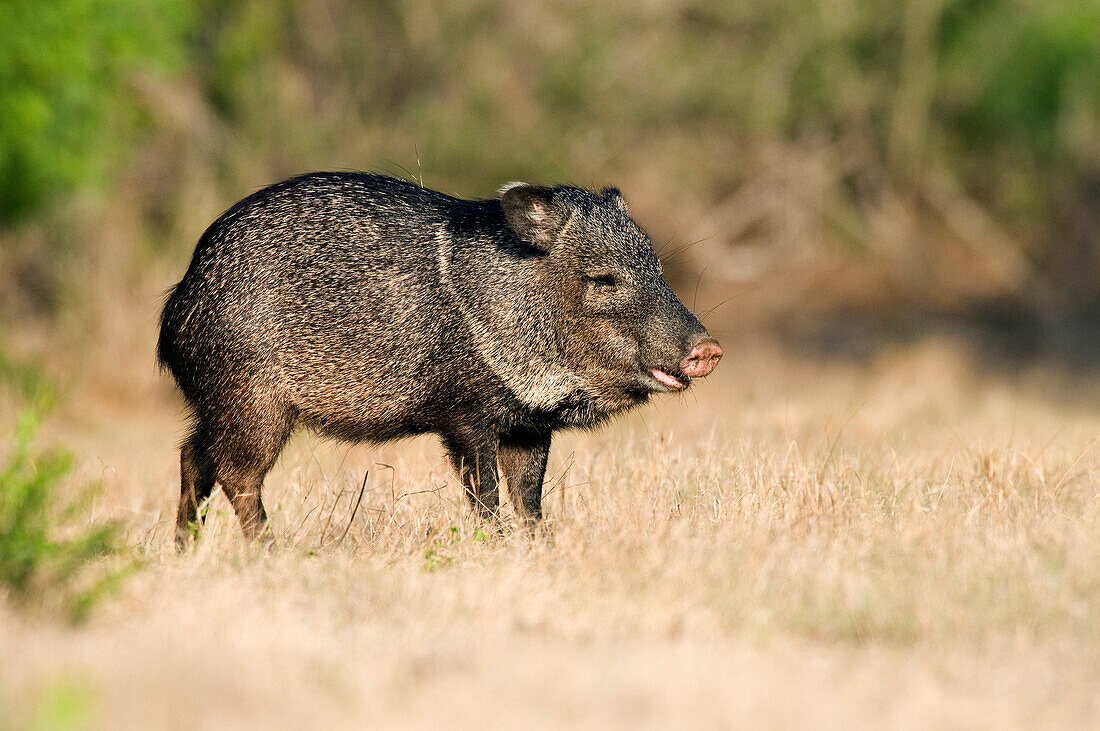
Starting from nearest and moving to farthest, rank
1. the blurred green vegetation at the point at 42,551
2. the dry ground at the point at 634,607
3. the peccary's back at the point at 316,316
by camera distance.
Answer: the dry ground at the point at 634,607, the blurred green vegetation at the point at 42,551, the peccary's back at the point at 316,316

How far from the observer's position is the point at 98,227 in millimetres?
14211

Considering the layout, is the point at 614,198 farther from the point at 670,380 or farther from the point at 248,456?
the point at 248,456

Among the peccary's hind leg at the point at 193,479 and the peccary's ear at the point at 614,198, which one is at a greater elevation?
the peccary's ear at the point at 614,198

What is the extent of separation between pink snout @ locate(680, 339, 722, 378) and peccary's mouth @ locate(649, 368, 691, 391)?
0.27 feet

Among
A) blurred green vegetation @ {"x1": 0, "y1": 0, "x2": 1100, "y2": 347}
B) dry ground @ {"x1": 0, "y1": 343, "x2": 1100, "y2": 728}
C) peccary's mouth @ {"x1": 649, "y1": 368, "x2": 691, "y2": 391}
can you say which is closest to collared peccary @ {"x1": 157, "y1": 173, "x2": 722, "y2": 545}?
peccary's mouth @ {"x1": 649, "y1": 368, "x2": 691, "y2": 391}

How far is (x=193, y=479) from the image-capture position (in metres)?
5.38

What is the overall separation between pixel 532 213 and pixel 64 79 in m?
6.69

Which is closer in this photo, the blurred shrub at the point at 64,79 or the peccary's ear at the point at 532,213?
the peccary's ear at the point at 532,213

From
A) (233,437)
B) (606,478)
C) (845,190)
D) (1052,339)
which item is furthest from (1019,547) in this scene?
(845,190)

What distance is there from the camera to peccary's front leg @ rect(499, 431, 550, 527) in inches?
205

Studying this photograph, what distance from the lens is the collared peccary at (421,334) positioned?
16.4ft

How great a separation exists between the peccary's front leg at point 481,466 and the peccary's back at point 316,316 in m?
0.25

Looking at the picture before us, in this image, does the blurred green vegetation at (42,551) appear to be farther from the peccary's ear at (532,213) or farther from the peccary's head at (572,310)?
the peccary's ear at (532,213)

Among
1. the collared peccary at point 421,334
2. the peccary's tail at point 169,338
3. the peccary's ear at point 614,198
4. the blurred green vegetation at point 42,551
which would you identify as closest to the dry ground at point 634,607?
the blurred green vegetation at point 42,551
